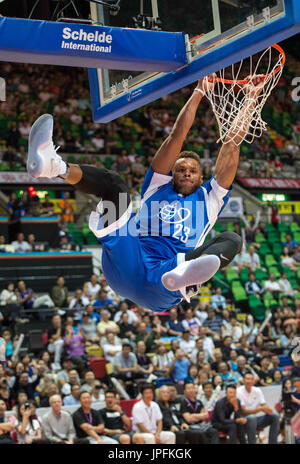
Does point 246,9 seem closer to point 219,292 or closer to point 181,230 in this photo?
point 181,230

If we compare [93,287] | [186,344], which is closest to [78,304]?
[93,287]

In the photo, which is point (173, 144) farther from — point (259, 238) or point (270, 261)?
point (259, 238)

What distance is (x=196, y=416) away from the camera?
34.3 ft

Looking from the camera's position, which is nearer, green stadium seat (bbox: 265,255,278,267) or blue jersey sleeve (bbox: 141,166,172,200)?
blue jersey sleeve (bbox: 141,166,172,200)

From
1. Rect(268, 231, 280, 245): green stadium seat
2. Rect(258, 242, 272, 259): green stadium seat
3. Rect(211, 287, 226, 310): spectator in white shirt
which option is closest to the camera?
Rect(211, 287, 226, 310): spectator in white shirt

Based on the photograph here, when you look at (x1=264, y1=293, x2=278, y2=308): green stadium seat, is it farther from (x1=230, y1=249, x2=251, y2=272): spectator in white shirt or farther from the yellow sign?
the yellow sign

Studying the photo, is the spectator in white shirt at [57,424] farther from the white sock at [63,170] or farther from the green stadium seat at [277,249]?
the green stadium seat at [277,249]

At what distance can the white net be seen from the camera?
525cm

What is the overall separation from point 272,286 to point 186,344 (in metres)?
4.45

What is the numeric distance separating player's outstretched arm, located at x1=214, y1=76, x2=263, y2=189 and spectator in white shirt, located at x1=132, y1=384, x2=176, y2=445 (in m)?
5.78

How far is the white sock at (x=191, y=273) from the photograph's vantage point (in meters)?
4.09

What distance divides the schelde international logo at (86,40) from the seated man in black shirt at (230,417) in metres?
7.26

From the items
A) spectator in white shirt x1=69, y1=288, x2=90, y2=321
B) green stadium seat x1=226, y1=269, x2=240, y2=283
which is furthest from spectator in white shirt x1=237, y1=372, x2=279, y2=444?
green stadium seat x1=226, y1=269, x2=240, y2=283

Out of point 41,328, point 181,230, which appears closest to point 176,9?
point 181,230
